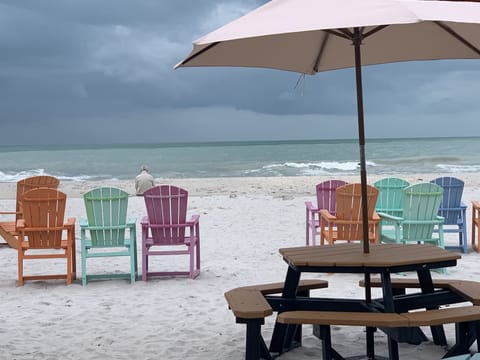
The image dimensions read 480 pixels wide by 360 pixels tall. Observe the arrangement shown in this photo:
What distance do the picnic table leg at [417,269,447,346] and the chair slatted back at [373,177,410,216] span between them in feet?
11.0

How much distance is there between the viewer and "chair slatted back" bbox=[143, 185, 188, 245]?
5840 mm

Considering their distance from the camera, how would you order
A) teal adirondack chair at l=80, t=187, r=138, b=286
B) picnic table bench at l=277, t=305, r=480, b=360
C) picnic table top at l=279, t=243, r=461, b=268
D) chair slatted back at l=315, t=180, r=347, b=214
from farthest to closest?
chair slatted back at l=315, t=180, r=347, b=214 < teal adirondack chair at l=80, t=187, r=138, b=286 < picnic table top at l=279, t=243, r=461, b=268 < picnic table bench at l=277, t=305, r=480, b=360

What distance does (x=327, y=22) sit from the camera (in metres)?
2.66

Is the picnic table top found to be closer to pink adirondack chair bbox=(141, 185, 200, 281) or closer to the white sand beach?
the white sand beach

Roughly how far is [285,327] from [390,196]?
3873 millimetres

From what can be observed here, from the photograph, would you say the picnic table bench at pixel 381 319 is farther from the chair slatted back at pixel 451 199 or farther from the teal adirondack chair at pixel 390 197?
the teal adirondack chair at pixel 390 197

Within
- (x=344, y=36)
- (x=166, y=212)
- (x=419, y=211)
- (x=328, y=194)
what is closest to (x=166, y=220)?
(x=166, y=212)

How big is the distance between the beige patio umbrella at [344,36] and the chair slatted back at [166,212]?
6.07 feet

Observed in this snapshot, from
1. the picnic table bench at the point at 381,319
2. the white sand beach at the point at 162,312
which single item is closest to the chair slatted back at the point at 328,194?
the white sand beach at the point at 162,312

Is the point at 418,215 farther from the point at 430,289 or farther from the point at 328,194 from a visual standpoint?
the point at 430,289

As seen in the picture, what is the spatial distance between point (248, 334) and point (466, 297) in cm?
124

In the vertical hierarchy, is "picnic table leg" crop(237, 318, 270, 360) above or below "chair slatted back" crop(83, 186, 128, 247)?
below

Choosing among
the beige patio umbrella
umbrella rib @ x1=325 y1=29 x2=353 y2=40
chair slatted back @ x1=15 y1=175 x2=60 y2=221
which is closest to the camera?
the beige patio umbrella

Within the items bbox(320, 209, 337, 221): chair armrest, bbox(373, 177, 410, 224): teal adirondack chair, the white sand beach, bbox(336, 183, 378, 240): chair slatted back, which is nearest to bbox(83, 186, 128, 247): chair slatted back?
the white sand beach
